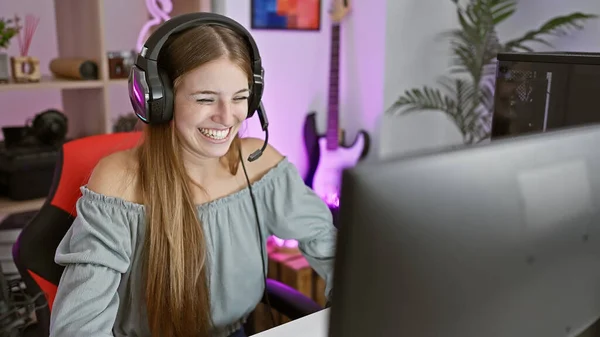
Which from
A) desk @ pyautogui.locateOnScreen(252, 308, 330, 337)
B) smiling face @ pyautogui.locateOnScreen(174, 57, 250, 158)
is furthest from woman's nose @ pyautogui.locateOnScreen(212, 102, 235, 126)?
desk @ pyautogui.locateOnScreen(252, 308, 330, 337)

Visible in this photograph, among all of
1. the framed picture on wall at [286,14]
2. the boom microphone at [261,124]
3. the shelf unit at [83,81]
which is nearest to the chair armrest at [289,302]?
the boom microphone at [261,124]

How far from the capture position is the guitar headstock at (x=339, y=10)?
8.48ft

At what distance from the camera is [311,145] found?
2.66m

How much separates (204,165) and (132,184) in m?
0.16

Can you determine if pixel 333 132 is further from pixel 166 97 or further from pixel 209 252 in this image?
pixel 166 97

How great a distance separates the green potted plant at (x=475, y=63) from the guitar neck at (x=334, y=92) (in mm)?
252

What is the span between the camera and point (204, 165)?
1.17 metres

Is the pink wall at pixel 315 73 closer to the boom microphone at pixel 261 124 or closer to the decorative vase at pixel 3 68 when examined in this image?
the decorative vase at pixel 3 68

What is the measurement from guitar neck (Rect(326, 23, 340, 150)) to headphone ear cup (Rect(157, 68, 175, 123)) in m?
1.62

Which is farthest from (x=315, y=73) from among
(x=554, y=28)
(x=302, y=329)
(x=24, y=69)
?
(x=302, y=329)

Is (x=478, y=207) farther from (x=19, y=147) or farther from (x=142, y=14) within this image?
(x=142, y=14)

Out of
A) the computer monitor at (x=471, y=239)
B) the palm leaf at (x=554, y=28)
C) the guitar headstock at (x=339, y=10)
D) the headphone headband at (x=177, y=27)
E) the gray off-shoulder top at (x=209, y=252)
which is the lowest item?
Answer: the gray off-shoulder top at (x=209, y=252)

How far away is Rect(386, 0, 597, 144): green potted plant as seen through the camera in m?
2.36

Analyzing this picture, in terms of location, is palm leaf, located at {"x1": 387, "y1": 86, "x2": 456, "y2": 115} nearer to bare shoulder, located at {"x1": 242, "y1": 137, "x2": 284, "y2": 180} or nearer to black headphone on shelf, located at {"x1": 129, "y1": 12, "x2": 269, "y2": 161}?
bare shoulder, located at {"x1": 242, "y1": 137, "x2": 284, "y2": 180}
